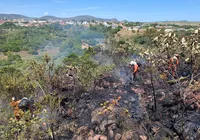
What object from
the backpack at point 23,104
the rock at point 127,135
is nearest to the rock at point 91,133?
the rock at point 127,135

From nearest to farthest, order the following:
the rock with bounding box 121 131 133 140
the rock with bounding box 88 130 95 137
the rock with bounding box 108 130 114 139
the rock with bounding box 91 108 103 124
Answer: the rock with bounding box 121 131 133 140 → the rock with bounding box 108 130 114 139 → the rock with bounding box 88 130 95 137 → the rock with bounding box 91 108 103 124

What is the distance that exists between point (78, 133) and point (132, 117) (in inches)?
78.3

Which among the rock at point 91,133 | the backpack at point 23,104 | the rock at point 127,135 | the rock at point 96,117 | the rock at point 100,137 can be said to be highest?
the backpack at point 23,104

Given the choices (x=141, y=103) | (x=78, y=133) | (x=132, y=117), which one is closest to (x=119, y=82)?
(x=141, y=103)

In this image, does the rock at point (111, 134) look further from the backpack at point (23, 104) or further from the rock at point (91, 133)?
the backpack at point (23, 104)

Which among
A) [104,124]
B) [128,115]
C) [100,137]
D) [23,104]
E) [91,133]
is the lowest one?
[91,133]

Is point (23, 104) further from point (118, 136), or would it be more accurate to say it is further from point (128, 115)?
point (128, 115)

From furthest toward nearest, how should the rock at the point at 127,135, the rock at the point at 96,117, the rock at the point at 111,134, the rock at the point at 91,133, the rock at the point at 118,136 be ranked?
the rock at the point at 96,117 < the rock at the point at 91,133 < the rock at the point at 111,134 < the rock at the point at 118,136 < the rock at the point at 127,135

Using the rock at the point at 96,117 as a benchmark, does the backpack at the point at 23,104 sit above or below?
above

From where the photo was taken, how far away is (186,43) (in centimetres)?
655

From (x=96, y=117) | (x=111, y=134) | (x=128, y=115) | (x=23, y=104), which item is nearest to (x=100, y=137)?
(x=111, y=134)

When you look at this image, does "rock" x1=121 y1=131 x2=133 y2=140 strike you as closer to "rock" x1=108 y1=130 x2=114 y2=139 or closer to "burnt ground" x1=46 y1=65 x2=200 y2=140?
"burnt ground" x1=46 y1=65 x2=200 y2=140

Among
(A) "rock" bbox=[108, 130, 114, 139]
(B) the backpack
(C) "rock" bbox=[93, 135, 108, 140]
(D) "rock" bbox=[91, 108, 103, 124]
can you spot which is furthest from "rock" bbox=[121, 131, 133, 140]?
(B) the backpack

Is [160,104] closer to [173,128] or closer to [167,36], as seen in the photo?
[173,128]
